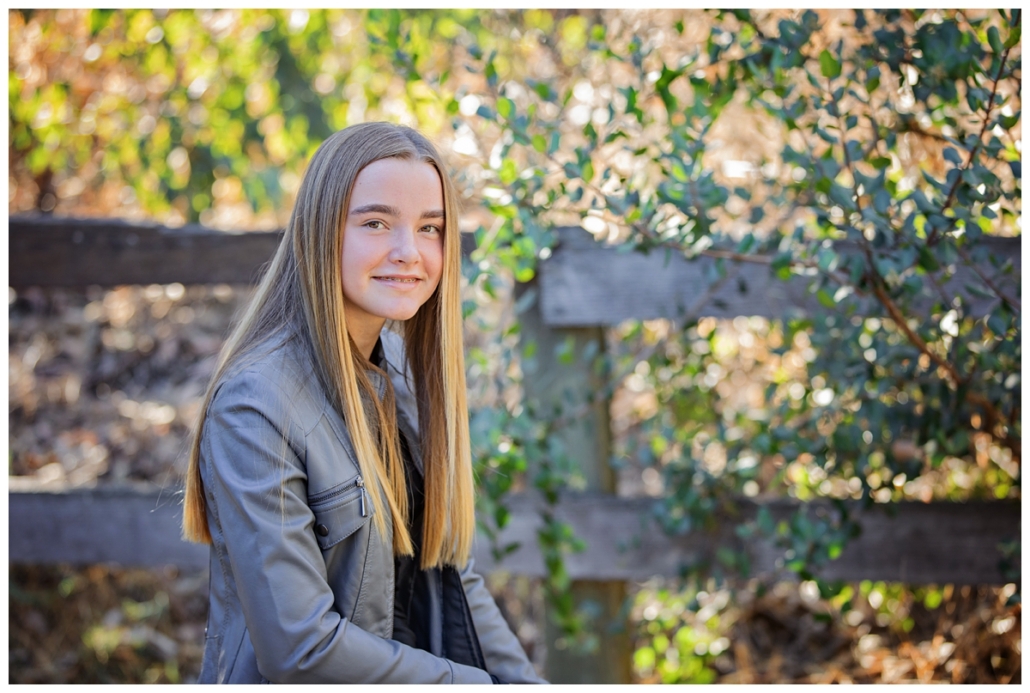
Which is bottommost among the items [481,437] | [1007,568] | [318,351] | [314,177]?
[1007,568]

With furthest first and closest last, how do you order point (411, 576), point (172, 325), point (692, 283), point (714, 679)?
point (172, 325) < point (714, 679) < point (692, 283) < point (411, 576)

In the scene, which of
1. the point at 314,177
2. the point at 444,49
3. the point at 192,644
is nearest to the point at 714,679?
the point at 192,644

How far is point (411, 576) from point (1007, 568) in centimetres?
152

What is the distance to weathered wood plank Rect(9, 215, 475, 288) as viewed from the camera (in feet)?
8.03

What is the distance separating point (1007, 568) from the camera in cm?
219

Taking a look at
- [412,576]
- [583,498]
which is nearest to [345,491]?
[412,576]

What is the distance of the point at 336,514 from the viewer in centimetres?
146

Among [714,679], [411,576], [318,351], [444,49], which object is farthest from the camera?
[444,49]

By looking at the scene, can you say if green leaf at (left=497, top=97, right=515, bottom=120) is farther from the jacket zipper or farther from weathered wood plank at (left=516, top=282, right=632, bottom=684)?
the jacket zipper

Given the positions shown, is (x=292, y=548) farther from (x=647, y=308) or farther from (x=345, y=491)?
(x=647, y=308)

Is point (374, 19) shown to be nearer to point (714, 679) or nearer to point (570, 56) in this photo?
point (570, 56)

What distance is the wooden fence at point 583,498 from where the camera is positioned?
7.57ft

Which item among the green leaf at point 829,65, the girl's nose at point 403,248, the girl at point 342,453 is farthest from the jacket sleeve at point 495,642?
the green leaf at point 829,65

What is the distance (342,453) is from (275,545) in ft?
0.71
